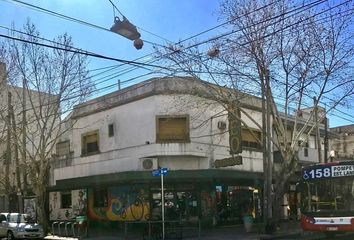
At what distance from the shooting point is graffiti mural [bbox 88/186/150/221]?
2922 cm

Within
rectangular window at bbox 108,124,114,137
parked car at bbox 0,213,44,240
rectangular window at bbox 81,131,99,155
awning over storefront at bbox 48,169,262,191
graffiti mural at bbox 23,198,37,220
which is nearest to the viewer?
parked car at bbox 0,213,44,240

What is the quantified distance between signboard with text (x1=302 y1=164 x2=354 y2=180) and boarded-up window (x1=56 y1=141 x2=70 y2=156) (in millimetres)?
18815

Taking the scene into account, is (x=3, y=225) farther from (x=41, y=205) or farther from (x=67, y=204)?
(x=67, y=204)

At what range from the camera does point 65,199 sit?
→ 35.5m

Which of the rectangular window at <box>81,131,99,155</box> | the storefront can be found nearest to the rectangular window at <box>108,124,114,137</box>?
the rectangular window at <box>81,131,99,155</box>

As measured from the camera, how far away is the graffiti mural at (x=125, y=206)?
29219 mm

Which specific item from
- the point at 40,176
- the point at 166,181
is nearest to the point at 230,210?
the point at 166,181

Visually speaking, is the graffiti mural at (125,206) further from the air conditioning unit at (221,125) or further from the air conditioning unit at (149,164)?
the air conditioning unit at (221,125)

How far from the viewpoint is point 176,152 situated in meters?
27.9

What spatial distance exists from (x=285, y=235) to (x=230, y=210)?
7.88 meters

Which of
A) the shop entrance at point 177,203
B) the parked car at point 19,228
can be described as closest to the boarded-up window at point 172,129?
the shop entrance at point 177,203

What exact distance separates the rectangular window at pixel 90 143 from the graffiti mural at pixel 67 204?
106 inches

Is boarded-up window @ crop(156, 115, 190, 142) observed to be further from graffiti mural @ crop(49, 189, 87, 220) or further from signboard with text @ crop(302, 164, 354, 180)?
signboard with text @ crop(302, 164, 354, 180)

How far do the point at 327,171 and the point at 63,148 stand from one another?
20540mm
